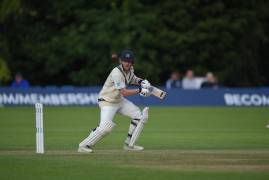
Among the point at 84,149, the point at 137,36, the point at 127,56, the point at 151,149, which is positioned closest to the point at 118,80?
the point at 127,56

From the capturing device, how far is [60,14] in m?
42.7

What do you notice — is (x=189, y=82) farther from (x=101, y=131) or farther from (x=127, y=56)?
(x=101, y=131)

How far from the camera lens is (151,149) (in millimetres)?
16328

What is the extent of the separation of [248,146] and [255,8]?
1045 inches

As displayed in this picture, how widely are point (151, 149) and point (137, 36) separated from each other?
25099 mm

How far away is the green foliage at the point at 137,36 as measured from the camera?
41.0 m

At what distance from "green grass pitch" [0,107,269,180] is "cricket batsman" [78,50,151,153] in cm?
34

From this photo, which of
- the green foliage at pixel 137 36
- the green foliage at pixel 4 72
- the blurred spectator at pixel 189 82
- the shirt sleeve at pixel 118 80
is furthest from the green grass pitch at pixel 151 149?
the green foliage at pixel 137 36

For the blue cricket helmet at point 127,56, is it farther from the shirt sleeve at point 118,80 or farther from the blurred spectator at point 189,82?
the blurred spectator at point 189,82

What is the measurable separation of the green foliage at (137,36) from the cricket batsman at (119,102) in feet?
79.7

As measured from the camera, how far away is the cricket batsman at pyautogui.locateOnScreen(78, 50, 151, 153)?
1529 cm

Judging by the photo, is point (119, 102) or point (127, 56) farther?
point (119, 102)

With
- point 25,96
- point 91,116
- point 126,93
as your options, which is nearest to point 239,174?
point 126,93

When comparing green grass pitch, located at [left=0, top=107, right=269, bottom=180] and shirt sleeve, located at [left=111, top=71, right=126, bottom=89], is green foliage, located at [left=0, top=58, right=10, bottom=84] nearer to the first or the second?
green grass pitch, located at [left=0, top=107, right=269, bottom=180]
